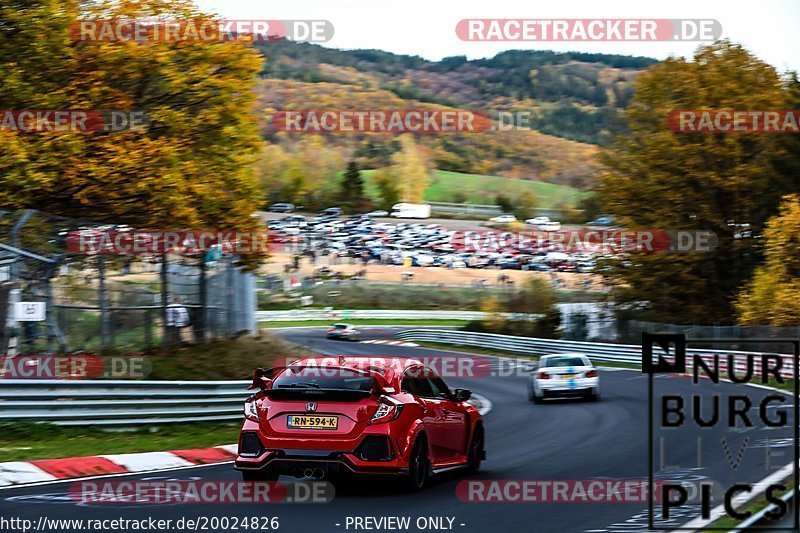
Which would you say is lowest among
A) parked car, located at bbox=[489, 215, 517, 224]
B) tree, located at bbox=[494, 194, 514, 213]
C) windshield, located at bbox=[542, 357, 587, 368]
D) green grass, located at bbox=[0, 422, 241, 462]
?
windshield, located at bbox=[542, 357, 587, 368]

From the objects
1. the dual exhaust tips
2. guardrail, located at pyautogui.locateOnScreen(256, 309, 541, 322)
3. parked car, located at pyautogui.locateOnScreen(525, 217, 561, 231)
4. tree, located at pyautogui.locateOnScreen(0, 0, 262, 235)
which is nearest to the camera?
the dual exhaust tips

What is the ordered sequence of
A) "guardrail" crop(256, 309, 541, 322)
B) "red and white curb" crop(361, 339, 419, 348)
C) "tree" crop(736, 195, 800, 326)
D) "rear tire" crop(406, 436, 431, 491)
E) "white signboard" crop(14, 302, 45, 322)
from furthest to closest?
1. "guardrail" crop(256, 309, 541, 322)
2. "red and white curb" crop(361, 339, 419, 348)
3. "tree" crop(736, 195, 800, 326)
4. "white signboard" crop(14, 302, 45, 322)
5. "rear tire" crop(406, 436, 431, 491)

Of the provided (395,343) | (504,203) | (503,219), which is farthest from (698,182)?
(504,203)

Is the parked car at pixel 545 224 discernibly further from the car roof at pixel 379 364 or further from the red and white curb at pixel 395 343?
the car roof at pixel 379 364

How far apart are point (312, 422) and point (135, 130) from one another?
50.4 ft

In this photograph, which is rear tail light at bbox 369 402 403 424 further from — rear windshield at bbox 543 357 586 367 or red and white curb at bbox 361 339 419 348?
red and white curb at bbox 361 339 419 348

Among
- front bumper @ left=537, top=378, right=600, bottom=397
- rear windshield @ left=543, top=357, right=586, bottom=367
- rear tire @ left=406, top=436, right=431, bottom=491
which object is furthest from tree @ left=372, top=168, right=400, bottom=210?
rear tire @ left=406, top=436, right=431, bottom=491

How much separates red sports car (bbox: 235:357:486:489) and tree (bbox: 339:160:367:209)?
10294cm

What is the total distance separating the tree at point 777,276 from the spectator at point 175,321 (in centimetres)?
2711

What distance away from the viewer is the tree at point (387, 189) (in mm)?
117812

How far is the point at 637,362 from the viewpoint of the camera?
42219 mm

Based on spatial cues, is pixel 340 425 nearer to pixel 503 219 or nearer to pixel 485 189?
pixel 503 219

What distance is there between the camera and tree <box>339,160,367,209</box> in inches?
4535

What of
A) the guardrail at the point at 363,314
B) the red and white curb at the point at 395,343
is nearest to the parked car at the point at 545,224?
the guardrail at the point at 363,314
